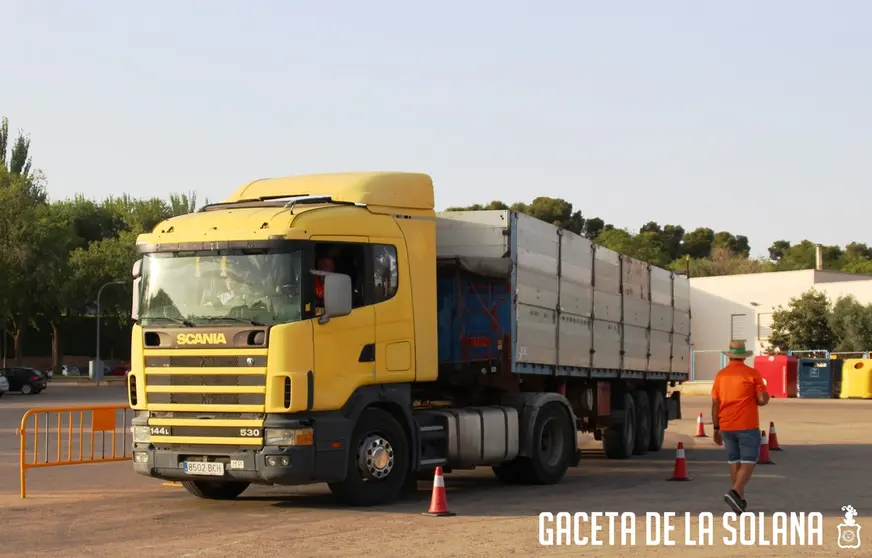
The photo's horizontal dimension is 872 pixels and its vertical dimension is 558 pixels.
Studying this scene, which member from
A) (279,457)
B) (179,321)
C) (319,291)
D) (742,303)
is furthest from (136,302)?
(742,303)

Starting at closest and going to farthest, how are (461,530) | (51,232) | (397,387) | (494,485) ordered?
(461,530) → (397,387) → (494,485) → (51,232)

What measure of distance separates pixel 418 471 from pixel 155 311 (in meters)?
3.62

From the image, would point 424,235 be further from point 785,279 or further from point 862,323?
point 785,279

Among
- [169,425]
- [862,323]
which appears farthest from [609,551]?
[862,323]

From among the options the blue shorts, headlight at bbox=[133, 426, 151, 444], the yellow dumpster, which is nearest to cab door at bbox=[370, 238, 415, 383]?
headlight at bbox=[133, 426, 151, 444]

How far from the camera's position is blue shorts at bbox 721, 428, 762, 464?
12.8m

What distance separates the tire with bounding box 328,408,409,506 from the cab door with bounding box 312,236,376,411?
505 millimetres

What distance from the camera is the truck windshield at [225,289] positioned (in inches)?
528

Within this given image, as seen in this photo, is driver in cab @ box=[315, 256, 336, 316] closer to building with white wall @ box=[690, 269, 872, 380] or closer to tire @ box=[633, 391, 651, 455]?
tire @ box=[633, 391, 651, 455]

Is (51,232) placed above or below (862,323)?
above

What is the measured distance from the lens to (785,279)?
76.9 m

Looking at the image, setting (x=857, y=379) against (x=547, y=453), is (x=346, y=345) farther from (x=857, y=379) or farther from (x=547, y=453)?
(x=857, y=379)

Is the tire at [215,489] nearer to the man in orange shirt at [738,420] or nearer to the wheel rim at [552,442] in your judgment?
the wheel rim at [552,442]

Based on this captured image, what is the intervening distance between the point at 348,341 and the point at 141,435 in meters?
2.55
